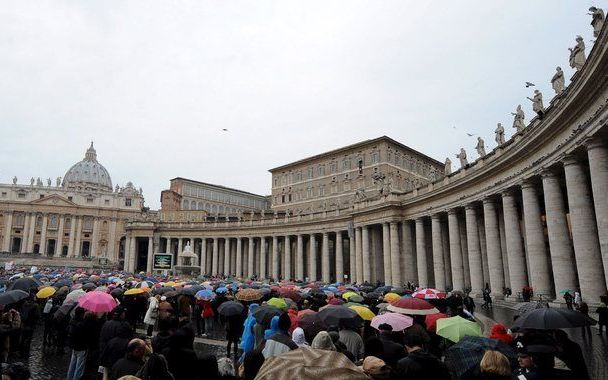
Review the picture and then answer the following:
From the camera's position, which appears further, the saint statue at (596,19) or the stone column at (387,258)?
the stone column at (387,258)

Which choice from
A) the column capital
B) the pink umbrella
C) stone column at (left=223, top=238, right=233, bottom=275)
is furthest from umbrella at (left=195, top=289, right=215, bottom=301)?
stone column at (left=223, top=238, right=233, bottom=275)

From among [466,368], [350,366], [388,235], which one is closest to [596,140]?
[466,368]

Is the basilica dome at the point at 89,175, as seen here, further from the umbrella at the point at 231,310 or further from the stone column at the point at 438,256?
the umbrella at the point at 231,310

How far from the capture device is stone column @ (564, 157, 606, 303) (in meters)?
18.7

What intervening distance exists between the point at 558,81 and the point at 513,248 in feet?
35.2

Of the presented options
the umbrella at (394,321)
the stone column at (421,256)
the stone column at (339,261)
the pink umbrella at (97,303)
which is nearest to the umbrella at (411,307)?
the umbrella at (394,321)

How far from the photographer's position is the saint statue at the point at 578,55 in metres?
19.1

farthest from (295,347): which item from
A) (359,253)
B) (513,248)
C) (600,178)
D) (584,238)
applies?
(359,253)

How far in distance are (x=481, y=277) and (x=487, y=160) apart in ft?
29.2

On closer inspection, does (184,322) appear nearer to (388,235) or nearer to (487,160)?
(487,160)

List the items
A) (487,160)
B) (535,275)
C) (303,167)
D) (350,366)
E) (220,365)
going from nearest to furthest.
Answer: (350,366) < (220,365) < (535,275) < (487,160) < (303,167)

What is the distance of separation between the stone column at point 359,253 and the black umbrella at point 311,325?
3960 cm

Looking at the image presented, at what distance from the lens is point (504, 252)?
108 feet

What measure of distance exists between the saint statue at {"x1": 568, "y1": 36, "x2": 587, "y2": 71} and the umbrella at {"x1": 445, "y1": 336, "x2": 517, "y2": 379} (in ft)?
57.8
